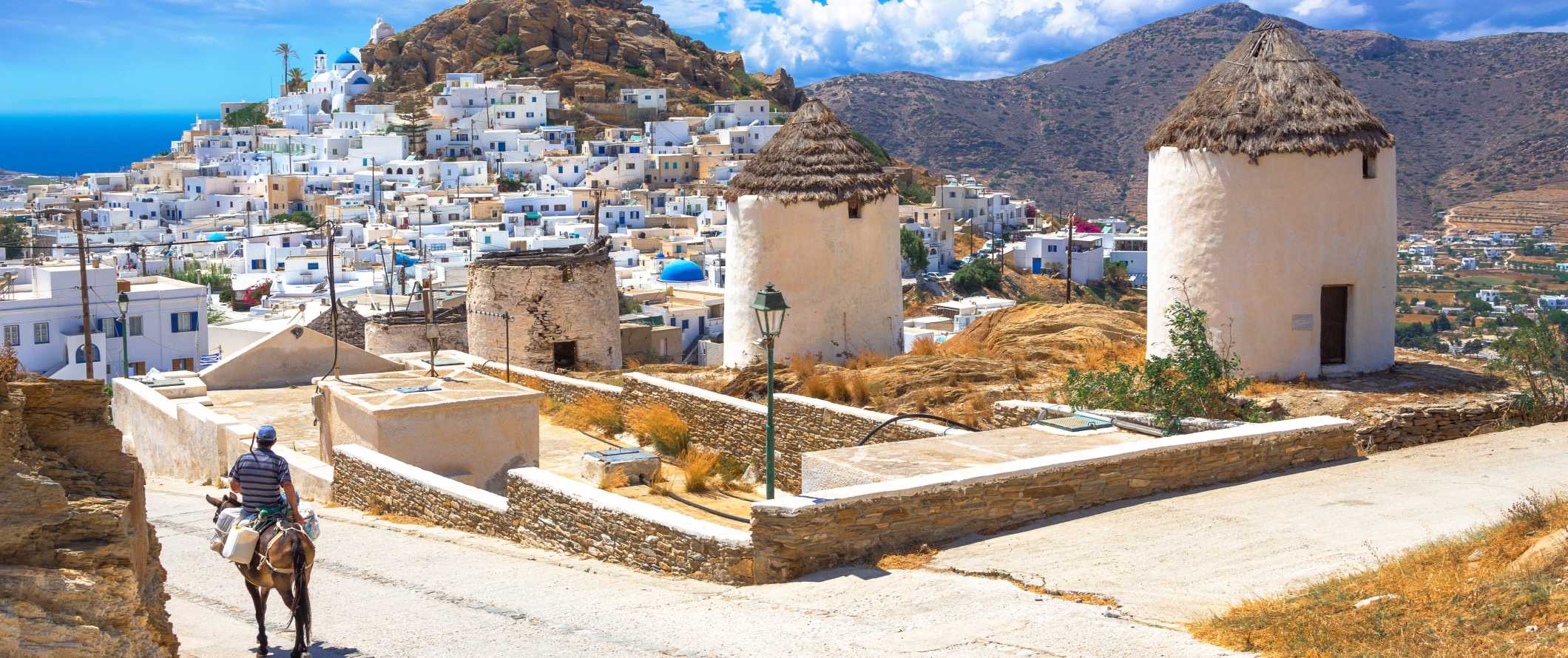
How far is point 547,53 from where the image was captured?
11275 cm

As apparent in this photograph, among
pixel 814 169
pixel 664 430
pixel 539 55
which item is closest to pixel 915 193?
pixel 539 55

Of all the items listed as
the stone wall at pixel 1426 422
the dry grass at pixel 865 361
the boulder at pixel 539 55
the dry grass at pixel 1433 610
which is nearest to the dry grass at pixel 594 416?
the dry grass at pixel 865 361

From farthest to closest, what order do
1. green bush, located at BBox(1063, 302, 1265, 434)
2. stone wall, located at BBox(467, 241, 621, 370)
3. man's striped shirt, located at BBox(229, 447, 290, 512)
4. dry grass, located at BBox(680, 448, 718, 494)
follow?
stone wall, located at BBox(467, 241, 621, 370), dry grass, located at BBox(680, 448, 718, 494), green bush, located at BBox(1063, 302, 1265, 434), man's striped shirt, located at BBox(229, 447, 290, 512)

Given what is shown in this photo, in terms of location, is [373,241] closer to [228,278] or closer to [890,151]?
[228,278]

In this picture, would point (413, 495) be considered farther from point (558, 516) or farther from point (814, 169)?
point (814, 169)

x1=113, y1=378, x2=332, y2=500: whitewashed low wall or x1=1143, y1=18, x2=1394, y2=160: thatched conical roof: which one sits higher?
x1=1143, y1=18, x2=1394, y2=160: thatched conical roof

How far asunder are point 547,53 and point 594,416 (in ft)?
334

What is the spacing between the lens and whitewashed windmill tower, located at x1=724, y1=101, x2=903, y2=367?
15.1 metres

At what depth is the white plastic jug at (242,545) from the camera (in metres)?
5.87

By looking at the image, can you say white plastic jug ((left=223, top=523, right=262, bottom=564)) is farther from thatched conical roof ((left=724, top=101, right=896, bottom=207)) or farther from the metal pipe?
thatched conical roof ((left=724, top=101, right=896, bottom=207))

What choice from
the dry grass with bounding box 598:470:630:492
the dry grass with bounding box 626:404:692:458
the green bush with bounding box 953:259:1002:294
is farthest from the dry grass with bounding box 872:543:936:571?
the green bush with bounding box 953:259:1002:294

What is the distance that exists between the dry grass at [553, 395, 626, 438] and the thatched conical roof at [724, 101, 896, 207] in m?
2.59

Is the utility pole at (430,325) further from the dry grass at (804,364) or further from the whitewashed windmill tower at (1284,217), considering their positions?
the whitewashed windmill tower at (1284,217)

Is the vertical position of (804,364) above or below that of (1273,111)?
below
